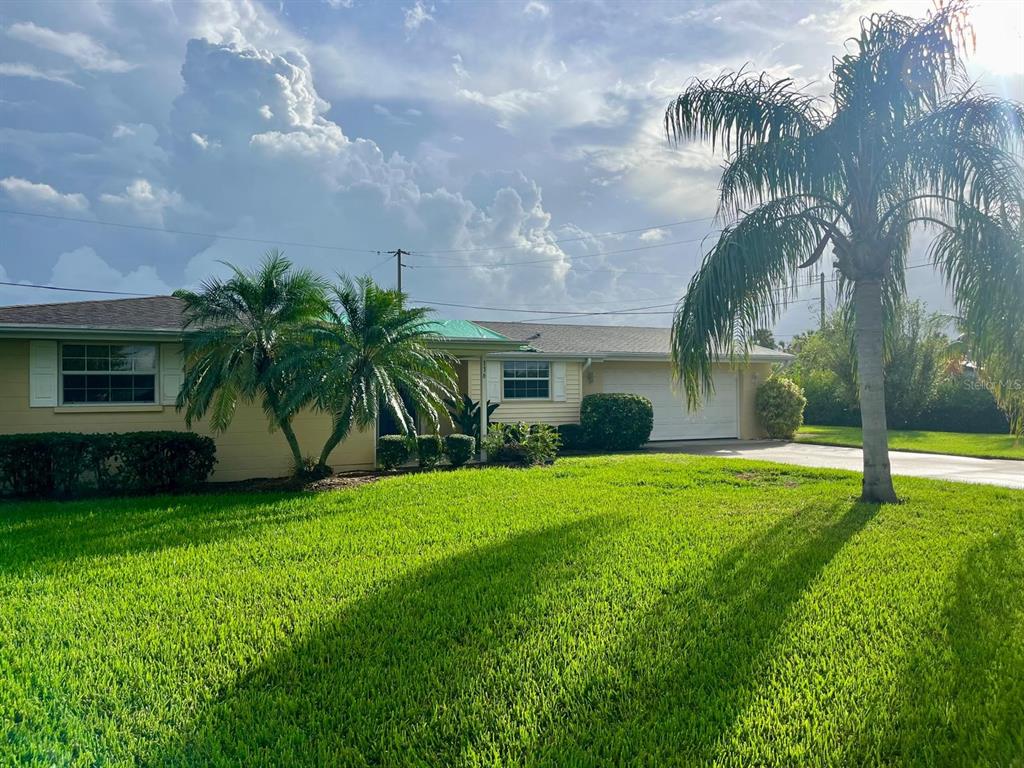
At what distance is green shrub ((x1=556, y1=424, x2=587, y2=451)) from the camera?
638 inches

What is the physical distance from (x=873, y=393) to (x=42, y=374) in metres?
13.1

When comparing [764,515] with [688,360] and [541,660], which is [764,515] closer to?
[688,360]

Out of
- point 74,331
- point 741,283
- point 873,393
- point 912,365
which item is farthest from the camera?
point 912,365

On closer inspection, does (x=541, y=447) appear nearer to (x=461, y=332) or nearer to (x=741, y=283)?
(x=461, y=332)

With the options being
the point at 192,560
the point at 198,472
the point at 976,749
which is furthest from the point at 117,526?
the point at 976,749

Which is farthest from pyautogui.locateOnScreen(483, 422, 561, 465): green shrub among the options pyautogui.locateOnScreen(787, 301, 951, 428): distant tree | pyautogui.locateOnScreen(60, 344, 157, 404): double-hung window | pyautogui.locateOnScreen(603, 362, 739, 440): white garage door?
pyautogui.locateOnScreen(787, 301, 951, 428): distant tree

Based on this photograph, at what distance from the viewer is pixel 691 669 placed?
3.41 m

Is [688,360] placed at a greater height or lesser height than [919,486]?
greater

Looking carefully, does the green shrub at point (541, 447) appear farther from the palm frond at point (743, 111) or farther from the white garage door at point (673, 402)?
the palm frond at point (743, 111)

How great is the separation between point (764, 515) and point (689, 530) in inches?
56.3

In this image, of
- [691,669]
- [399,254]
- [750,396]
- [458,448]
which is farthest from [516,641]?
[399,254]

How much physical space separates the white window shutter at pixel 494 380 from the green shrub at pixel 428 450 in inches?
135

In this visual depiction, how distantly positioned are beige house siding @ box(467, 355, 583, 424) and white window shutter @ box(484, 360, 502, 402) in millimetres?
41

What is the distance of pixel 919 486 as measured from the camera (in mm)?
9500
